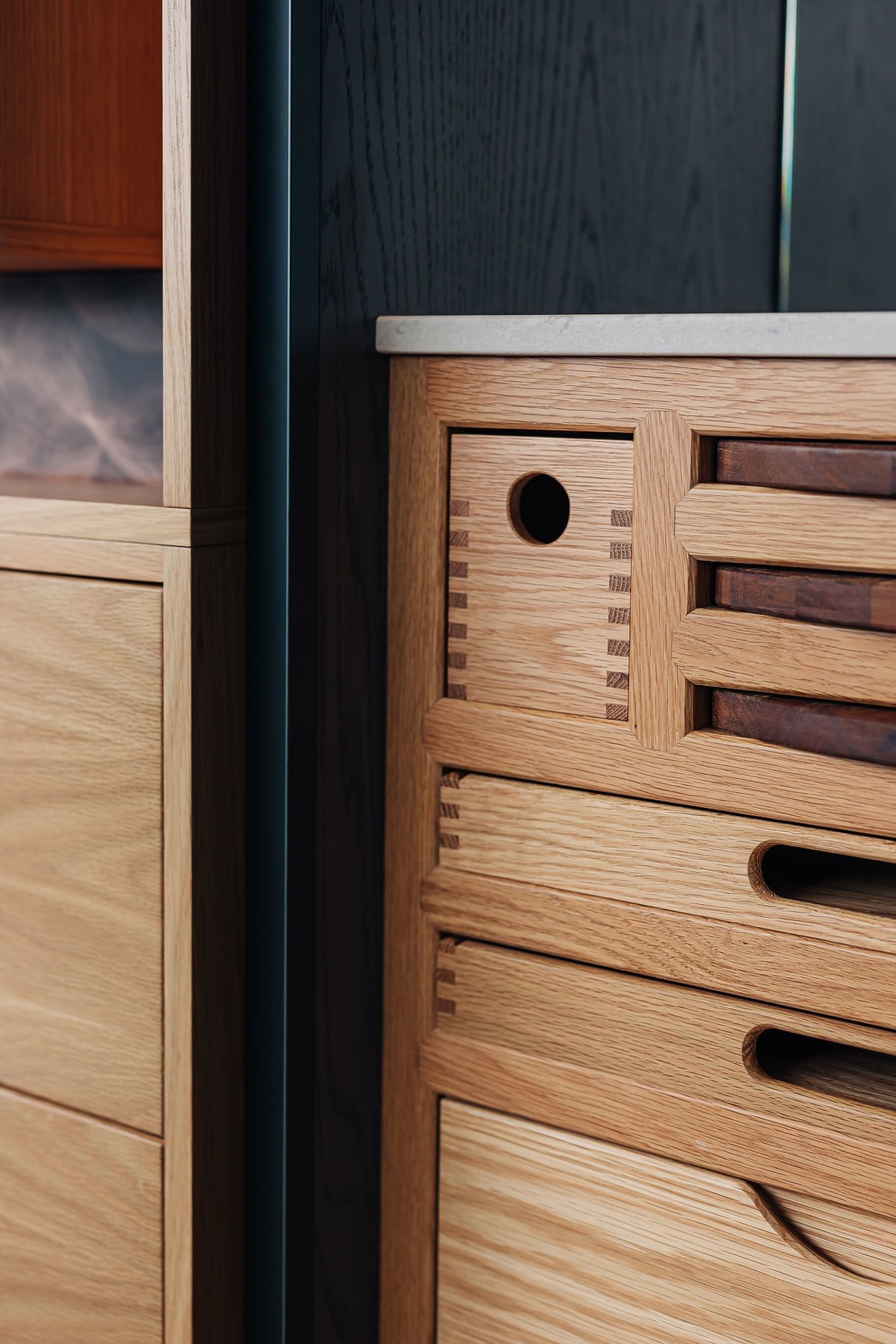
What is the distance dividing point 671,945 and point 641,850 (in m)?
0.05

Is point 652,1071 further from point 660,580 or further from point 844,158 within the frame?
point 844,158

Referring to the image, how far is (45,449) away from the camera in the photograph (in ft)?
3.38

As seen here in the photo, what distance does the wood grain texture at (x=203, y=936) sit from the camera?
79 centimetres

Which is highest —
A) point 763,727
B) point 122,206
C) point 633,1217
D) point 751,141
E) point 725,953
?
point 751,141

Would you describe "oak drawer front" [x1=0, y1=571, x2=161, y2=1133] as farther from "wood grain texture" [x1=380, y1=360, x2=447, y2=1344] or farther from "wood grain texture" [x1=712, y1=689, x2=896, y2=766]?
"wood grain texture" [x1=712, y1=689, x2=896, y2=766]

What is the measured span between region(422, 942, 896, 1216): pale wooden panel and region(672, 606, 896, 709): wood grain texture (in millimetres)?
157

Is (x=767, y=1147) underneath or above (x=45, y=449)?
underneath

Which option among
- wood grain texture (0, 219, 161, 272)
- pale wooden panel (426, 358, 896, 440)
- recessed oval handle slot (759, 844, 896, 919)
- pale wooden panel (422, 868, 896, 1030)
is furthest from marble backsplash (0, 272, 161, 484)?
recessed oval handle slot (759, 844, 896, 919)

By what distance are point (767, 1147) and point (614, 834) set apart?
0.18 m

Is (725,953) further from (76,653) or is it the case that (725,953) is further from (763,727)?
(76,653)

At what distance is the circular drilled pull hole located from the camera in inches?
32.8

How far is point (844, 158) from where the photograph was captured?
1.22 m

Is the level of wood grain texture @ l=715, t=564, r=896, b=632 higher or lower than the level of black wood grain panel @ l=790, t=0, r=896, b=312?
lower

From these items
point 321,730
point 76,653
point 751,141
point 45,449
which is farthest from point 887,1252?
point 751,141
